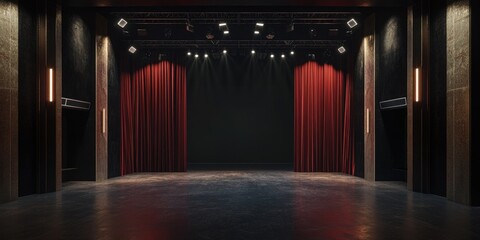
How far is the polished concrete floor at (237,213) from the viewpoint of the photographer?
4.60 meters

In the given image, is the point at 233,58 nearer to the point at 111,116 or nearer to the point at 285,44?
the point at 285,44

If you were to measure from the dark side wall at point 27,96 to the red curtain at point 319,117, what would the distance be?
8.46m

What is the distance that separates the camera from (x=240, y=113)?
50.5 feet

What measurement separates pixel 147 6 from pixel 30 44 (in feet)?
9.14

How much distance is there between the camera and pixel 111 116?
11062 mm

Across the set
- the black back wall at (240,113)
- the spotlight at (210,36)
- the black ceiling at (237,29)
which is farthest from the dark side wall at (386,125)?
the black back wall at (240,113)

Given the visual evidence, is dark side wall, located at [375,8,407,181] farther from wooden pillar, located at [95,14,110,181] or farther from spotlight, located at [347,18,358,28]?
wooden pillar, located at [95,14,110,181]

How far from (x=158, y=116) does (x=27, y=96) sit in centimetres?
566

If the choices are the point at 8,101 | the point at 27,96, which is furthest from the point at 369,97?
the point at 8,101

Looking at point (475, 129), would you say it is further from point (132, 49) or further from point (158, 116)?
point (132, 49)

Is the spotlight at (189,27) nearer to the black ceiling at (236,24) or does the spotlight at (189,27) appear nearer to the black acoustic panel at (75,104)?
the black ceiling at (236,24)

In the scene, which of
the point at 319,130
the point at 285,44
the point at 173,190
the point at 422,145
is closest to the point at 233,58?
the point at 285,44

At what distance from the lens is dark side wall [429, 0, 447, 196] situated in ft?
23.8

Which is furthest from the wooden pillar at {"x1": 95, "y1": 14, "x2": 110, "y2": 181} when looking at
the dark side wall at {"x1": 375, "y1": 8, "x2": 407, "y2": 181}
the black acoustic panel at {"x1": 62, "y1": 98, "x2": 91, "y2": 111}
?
the dark side wall at {"x1": 375, "y1": 8, "x2": 407, "y2": 181}
